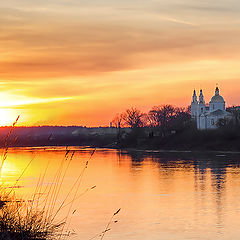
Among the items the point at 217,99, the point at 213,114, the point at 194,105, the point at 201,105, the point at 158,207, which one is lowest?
the point at 158,207

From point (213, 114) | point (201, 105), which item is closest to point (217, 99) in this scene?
point (213, 114)

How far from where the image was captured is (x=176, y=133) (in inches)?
5472

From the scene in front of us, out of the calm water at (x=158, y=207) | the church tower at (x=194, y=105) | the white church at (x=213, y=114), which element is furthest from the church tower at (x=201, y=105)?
the calm water at (x=158, y=207)

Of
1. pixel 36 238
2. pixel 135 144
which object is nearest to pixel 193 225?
pixel 36 238

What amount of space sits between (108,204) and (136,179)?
14467 mm

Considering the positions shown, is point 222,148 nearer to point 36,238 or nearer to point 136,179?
point 136,179

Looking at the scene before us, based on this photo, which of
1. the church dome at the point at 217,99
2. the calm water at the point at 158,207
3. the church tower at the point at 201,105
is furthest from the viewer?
the church tower at the point at 201,105

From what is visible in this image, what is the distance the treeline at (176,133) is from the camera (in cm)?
11888

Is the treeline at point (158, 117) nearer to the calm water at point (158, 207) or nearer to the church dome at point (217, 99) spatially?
the church dome at point (217, 99)

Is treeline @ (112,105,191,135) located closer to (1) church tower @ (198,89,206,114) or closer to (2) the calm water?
(1) church tower @ (198,89,206,114)

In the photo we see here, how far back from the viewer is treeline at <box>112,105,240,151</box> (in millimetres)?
118875

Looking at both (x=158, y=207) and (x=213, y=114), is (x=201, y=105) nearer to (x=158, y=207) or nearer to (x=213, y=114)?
(x=213, y=114)

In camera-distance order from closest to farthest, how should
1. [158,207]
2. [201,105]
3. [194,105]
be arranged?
[158,207] < [201,105] < [194,105]

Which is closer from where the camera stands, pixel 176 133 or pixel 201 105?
pixel 176 133
